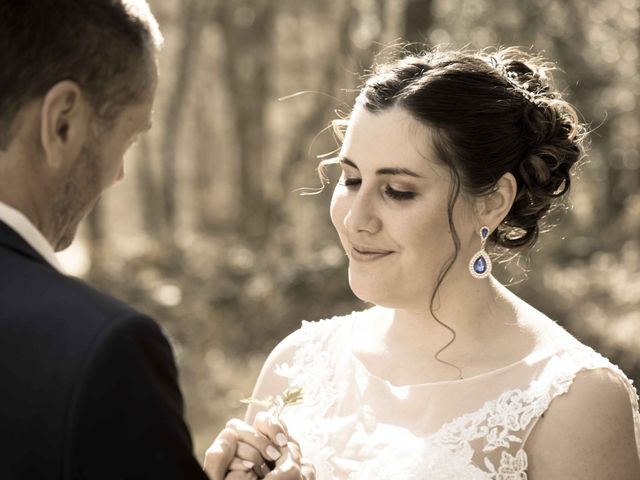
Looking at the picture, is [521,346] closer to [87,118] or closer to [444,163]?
[444,163]

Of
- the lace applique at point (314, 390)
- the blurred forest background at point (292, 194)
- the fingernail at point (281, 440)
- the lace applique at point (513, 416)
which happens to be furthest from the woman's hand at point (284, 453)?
the blurred forest background at point (292, 194)

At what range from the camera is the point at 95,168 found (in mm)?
1857

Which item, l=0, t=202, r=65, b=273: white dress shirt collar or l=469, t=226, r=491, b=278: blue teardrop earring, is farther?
l=469, t=226, r=491, b=278: blue teardrop earring

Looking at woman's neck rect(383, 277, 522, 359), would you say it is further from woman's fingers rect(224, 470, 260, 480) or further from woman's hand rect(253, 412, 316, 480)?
woman's fingers rect(224, 470, 260, 480)

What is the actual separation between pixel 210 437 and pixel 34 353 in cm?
707

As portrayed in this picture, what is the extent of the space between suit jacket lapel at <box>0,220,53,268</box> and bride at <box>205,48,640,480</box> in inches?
47.6

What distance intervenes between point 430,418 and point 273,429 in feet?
2.01

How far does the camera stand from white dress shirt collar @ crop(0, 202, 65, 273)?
5.58 feet

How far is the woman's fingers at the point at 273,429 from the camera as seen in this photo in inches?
101

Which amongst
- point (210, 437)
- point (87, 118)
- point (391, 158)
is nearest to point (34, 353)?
point (87, 118)

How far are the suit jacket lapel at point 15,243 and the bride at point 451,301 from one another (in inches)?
47.6

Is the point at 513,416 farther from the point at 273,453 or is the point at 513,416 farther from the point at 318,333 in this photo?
the point at 318,333

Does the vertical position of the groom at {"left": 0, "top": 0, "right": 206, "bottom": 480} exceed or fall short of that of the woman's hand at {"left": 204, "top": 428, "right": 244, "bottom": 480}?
it exceeds it

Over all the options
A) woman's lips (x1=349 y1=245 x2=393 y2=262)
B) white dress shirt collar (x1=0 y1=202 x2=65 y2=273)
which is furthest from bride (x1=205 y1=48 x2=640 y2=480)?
white dress shirt collar (x1=0 y1=202 x2=65 y2=273)
